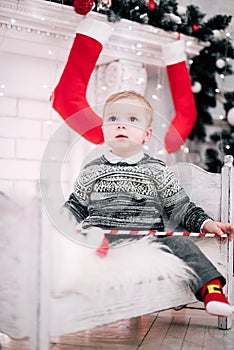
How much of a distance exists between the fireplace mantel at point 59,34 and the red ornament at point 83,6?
5.1 inches

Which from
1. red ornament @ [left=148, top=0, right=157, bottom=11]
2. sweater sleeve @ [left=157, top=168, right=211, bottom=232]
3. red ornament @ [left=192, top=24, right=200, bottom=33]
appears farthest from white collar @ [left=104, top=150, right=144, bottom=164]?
red ornament @ [left=192, top=24, right=200, bottom=33]

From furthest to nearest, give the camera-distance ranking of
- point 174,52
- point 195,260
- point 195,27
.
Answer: point 195,27 → point 174,52 → point 195,260

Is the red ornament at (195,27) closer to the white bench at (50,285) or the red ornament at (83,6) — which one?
the red ornament at (83,6)

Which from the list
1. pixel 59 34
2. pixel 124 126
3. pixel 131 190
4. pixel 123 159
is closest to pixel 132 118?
pixel 124 126

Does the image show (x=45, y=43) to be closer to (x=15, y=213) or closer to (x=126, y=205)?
(x=126, y=205)

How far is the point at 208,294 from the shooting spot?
1770mm

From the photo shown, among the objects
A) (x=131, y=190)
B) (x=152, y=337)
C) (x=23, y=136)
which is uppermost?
(x=131, y=190)

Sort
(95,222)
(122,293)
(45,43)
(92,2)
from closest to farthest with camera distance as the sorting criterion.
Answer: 1. (122,293)
2. (95,222)
3. (92,2)
4. (45,43)

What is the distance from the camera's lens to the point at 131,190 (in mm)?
2008

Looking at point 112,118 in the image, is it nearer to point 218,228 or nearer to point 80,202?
point 80,202

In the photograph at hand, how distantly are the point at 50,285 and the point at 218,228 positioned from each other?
0.82 m

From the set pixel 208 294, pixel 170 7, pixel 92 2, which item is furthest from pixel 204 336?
pixel 170 7

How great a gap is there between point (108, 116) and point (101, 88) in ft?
3.96

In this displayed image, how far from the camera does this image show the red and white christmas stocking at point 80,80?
2.76 m
